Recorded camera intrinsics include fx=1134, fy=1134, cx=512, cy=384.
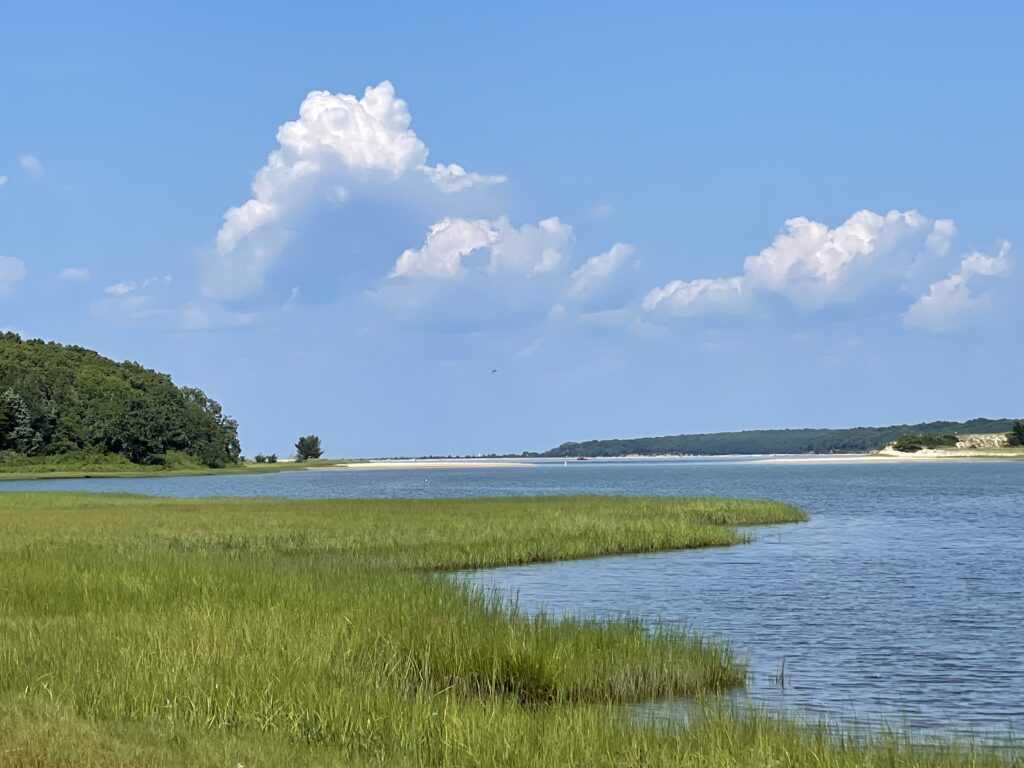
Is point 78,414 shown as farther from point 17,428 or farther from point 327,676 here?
point 327,676

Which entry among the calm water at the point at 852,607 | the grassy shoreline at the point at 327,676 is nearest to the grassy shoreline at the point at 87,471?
the calm water at the point at 852,607

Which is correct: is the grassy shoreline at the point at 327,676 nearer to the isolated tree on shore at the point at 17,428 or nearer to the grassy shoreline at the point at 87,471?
the grassy shoreline at the point at 87,471

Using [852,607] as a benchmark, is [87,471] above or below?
above

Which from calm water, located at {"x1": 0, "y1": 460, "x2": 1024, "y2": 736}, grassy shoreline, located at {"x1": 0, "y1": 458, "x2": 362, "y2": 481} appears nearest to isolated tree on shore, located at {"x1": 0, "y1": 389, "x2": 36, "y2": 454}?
grassy shoreline, located at {"x1": 0, "y1": 458, "x2": 362, "y2": 481}

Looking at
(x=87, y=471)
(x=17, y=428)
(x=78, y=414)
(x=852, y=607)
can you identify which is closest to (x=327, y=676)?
(x=852, y=607)

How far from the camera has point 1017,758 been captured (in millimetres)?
12969

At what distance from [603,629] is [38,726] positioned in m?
10.3

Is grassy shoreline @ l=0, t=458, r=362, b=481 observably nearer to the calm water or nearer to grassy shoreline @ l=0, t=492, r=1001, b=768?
the calm water

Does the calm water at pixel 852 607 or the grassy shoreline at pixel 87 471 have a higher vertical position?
the grassy shoreline at pixel 87 471

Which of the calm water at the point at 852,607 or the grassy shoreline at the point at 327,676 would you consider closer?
the grassy shoreline at the point at 327,676

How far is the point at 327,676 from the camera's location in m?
15.3

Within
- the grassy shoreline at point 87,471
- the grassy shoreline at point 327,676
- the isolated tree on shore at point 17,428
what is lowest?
the grassy shoreline at point 327,676

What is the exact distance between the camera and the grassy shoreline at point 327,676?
1150cm

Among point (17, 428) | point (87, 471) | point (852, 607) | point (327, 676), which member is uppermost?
point (17, 428)
